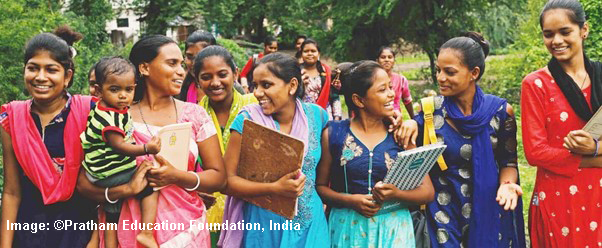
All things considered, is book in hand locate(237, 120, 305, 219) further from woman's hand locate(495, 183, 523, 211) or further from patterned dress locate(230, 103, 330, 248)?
woman's hand locate(495, 183, 523, 211)

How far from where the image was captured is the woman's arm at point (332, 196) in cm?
340

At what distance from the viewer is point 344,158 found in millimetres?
3502

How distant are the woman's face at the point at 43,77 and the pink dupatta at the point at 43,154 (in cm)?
11

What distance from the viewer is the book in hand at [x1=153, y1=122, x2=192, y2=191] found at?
310cm

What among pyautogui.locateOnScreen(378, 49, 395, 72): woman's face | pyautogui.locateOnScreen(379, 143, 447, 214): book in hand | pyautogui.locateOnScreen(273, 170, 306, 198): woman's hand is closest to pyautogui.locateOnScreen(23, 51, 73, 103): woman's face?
pyautogui.locateOnScreen(273, 170, 306, 198): woman's hand

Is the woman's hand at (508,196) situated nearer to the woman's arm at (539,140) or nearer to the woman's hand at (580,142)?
the woman's arm at (539,140)

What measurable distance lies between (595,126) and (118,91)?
7.80 ft

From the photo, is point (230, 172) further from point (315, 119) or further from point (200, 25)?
point (200, 25)

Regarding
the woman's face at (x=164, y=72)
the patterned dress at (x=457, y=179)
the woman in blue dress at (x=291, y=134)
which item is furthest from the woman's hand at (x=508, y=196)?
the woman's face at (x=164, y=72)

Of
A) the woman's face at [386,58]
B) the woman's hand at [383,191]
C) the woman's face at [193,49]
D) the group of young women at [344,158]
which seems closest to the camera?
the group of young women at [344,158]

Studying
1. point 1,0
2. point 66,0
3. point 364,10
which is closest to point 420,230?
point 1,0

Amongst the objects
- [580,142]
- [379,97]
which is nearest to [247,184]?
[379,97]

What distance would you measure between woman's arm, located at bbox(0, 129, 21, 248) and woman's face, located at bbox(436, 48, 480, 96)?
7.39 feet

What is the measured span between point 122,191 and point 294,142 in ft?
2.82
